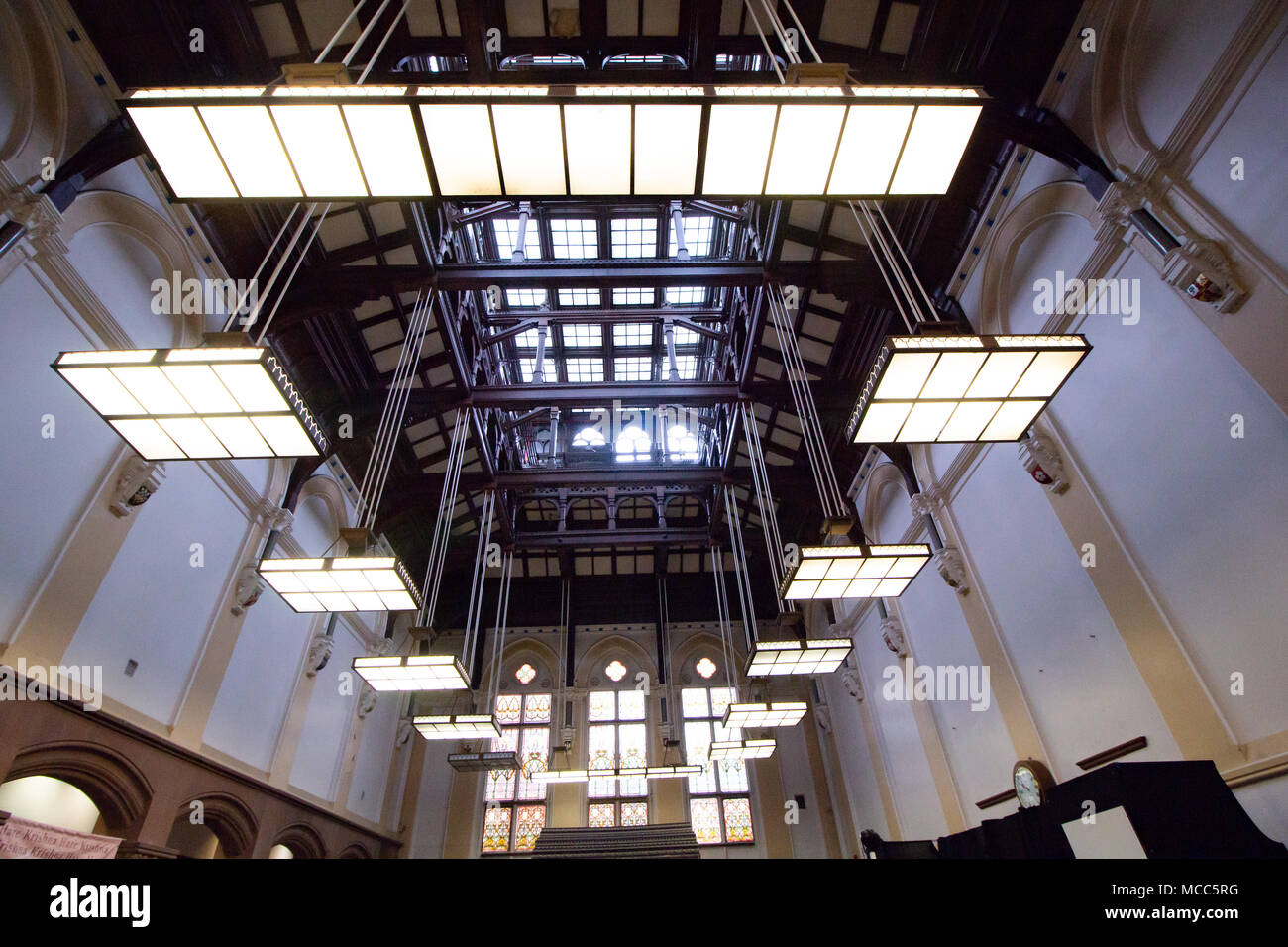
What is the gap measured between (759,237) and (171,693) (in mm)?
11262

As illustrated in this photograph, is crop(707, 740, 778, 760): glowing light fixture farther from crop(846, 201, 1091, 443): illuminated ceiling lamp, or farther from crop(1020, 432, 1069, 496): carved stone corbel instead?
crop(846, 201, 1091, 443): illuminated ceiling lamp

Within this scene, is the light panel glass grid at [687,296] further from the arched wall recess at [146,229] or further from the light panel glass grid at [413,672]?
the light panel glass grid at [413,672]

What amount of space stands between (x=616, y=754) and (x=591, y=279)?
13.7 m

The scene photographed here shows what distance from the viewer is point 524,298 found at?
47.5ft

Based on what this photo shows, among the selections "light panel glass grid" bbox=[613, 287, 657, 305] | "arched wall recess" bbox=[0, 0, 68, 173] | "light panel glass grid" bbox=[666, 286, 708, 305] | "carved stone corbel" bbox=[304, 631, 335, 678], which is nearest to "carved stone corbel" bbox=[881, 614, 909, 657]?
"light panel glass grid" bbox=[666, 286, 708, 305]

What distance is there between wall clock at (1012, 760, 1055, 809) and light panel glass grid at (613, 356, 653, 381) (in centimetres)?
1115

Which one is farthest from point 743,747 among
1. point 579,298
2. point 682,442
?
point 579,298

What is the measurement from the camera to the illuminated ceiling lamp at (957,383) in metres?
4.81

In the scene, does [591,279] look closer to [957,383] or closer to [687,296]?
[687,296]

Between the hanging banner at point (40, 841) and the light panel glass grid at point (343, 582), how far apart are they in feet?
9.72

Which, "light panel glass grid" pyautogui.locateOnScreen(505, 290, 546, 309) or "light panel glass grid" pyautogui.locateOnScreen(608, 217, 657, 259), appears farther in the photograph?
"light panel glass grid" pyautogui.locateOnScreen(505, 290, 546, 309)

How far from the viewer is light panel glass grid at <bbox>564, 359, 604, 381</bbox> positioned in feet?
51.7

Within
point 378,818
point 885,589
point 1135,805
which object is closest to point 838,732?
point 885,589
